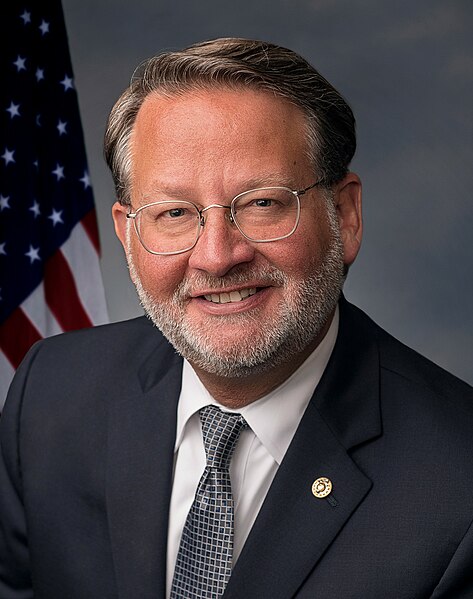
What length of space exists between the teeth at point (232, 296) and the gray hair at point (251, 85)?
0.36 meters

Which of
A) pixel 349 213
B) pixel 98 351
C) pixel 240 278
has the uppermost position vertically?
pixel 349 213

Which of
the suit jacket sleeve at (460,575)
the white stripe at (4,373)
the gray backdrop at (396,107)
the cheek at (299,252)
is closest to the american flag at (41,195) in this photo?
the white stripe at (4,373)

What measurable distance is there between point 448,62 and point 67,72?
66.7 inches

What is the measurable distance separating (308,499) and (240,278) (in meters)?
0.56

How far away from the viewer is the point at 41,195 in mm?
4953

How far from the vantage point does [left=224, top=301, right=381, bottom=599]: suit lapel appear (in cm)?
267

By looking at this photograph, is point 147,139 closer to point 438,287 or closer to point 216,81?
point 216,81

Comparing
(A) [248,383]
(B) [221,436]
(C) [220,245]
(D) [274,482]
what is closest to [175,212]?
(C) [220,245]

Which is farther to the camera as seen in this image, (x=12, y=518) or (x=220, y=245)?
(x=12, y=518)

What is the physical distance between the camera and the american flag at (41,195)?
16.0 ft

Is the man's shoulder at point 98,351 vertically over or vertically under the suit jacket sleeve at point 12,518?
over

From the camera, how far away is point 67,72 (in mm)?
4984

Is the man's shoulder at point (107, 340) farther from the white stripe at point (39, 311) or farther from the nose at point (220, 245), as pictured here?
the white stripe at point (39, 311)

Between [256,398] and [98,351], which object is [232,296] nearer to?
[256,398]
